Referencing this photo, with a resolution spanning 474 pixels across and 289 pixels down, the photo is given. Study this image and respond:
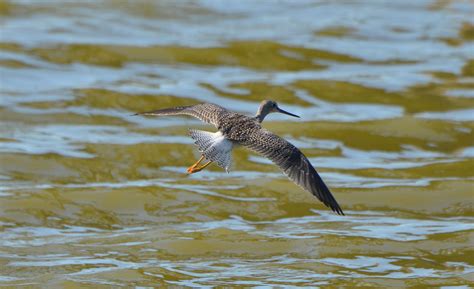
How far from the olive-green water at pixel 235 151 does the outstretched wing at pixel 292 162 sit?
2.79 ft

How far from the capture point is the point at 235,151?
1144 centimetres

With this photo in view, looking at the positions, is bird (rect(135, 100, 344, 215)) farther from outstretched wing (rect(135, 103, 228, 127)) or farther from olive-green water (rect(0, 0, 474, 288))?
olive-green water (rect(0, 0, 474, 288))

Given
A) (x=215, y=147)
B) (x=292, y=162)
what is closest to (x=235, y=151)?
(x=215, y=147)

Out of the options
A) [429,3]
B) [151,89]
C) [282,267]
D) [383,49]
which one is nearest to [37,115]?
[151,89]

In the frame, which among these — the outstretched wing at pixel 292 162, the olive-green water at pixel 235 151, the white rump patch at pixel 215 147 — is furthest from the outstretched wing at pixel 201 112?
the olive-green water at pixel 235 151

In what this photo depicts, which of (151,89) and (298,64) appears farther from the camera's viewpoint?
(298,64)

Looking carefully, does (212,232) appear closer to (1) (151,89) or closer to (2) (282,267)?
(2) (282,267)

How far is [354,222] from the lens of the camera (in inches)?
381

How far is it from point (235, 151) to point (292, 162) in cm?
371

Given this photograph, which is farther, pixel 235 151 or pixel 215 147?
pixel 235 151

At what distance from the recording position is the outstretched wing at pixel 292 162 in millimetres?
7598

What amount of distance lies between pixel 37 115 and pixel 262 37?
5.04m

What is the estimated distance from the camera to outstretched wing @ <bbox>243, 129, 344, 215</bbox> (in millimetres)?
7598

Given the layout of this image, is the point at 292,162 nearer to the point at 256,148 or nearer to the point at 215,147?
the point at 256,148
